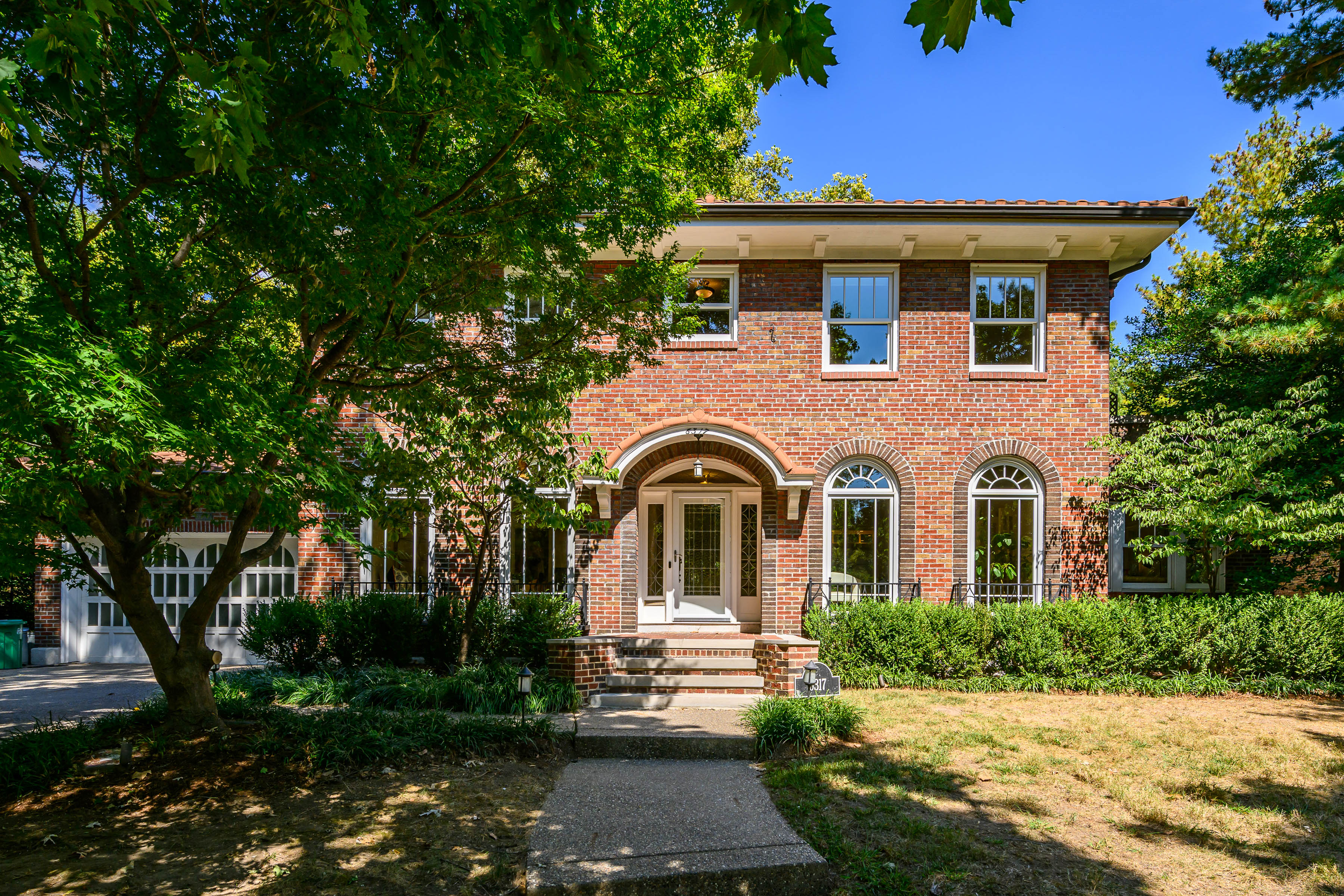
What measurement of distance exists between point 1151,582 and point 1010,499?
286 centimetres

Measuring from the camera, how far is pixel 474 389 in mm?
7055

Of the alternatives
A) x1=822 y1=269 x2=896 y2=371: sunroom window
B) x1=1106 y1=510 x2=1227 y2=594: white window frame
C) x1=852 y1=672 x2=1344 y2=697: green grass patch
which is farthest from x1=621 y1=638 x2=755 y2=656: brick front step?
x1=1106 y1=510 x2=1227 y2=594: white window frame

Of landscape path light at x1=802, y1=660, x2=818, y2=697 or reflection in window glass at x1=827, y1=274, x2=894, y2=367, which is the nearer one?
landscape path light at x1=802, y1=660, x2=818, y2=697

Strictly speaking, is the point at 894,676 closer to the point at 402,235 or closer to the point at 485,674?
the point at 485,674

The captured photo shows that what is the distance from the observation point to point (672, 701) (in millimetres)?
8820

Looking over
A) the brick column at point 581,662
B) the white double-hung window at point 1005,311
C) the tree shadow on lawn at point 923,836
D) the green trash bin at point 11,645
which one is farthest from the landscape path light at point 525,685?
the green trash bin at point 11,645

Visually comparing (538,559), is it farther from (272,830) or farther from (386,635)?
(272,830)

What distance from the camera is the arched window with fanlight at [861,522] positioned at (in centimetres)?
1152

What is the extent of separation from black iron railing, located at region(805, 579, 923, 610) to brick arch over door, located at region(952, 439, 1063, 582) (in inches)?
29.7

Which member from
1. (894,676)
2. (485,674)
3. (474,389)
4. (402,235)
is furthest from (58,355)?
(894,676)

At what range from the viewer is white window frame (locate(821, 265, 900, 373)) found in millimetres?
11594

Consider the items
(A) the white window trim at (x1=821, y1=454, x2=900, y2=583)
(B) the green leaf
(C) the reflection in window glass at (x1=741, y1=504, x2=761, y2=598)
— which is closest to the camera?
(B) the green leaf

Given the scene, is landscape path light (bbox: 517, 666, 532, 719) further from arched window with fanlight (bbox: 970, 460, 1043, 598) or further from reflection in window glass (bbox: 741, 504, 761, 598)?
arched window with fanlight (bbox: 970, 460, 1043, 598)

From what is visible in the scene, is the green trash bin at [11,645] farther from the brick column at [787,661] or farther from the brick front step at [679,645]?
the brick column at [787,661]
